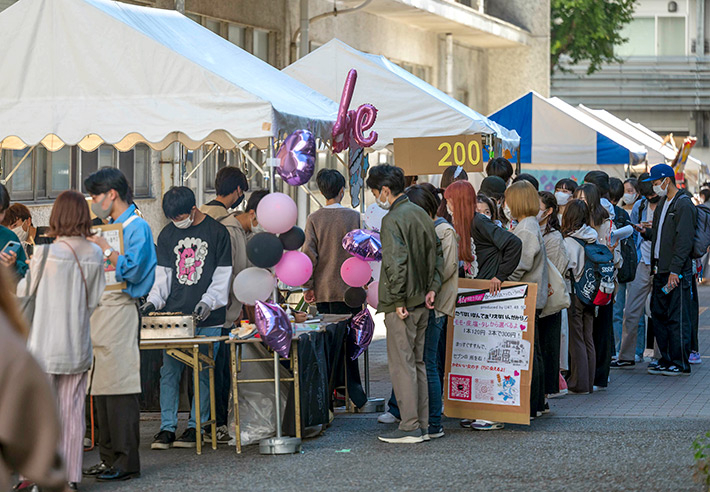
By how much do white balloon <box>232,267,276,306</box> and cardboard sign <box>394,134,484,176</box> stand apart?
3.80 meters

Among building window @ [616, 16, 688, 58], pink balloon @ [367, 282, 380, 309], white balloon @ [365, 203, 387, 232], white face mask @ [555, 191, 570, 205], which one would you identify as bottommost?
pink balloon @ [367, 282, 380, 309]

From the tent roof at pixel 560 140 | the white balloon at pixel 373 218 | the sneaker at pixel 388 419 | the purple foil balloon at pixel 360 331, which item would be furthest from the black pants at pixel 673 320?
the tent roof at pixel 560 140

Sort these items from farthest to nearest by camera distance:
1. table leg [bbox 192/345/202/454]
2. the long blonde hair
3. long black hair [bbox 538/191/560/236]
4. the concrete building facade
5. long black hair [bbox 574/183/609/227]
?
1. the concrete building facade
2. long black hair [bbox 574/183/609/227]
3. long black hair [bbox 538/191/560/236]
4. table leg [bbox 192/345/202/454]
5. the long blonde hair

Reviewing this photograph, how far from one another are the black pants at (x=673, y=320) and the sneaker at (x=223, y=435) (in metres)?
5.10

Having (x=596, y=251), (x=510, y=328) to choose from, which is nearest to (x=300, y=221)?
(x=596, y=251)

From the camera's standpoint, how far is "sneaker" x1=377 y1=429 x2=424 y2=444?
8.12 m

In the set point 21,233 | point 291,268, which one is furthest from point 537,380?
point 21,233

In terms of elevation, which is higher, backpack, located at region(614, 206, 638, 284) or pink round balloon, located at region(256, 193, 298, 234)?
pink round balloon, located at region(256, 193, 298, 234)

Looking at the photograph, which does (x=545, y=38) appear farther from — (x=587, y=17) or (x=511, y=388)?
(x=511, y=388)

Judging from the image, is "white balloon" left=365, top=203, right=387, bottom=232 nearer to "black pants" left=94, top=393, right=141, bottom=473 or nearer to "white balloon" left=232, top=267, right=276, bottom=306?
"white balloon" left=232, top=267, right=276, bottom=306

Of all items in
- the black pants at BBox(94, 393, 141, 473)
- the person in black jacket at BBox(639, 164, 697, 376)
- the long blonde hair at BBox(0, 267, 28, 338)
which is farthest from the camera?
the person in black jacket at BBox(639, 164, 697, 376)

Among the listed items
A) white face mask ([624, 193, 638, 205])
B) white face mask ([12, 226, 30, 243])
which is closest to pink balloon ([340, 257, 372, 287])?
white face mask ([12, 226, 30, 243])

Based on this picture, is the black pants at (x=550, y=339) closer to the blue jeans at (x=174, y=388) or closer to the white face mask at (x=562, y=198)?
the white face mask at (x=562, y=198)

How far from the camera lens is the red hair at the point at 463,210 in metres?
8.69
